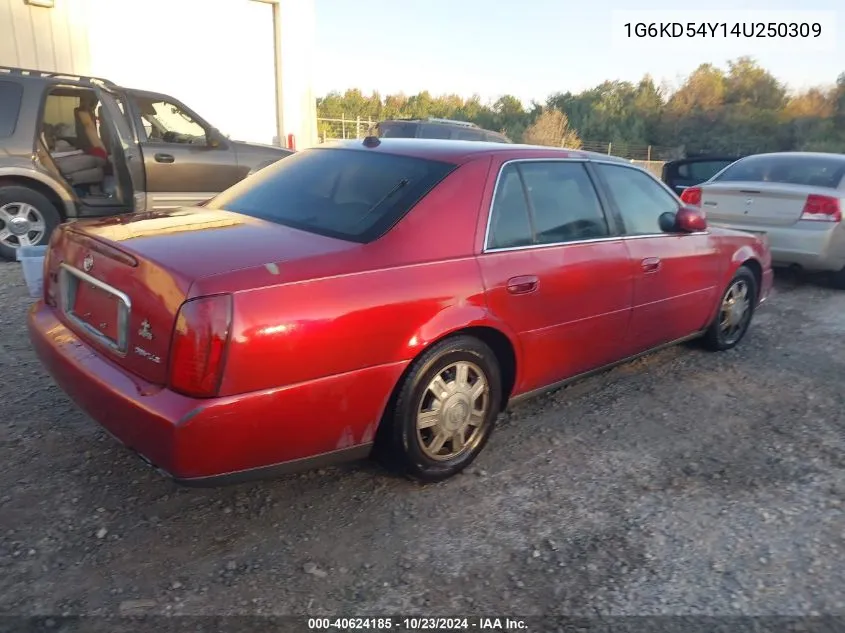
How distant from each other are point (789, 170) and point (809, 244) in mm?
1132

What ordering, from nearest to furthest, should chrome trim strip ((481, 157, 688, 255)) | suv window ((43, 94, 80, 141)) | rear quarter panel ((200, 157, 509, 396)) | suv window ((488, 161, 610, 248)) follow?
1. rear quarter panel ((200, 157, 509, 396))
2. chrome trim strip ((481, 157, 688, 255))
3. suv window ((488, 161, 610, 248))
4. suv window ((43, 94, 80, 141))

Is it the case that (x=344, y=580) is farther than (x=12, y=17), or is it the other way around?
(x=12, y=17)

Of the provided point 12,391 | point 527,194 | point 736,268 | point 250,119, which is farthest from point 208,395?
point 250,119

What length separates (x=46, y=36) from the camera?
32.4 ft

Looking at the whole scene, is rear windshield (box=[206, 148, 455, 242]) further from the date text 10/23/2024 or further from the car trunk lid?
the car trunk lid

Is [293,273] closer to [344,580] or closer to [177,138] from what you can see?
[344,580]

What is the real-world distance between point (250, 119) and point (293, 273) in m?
10.8

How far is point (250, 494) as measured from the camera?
2832 millimetres

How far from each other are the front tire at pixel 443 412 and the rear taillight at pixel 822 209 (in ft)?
16.5

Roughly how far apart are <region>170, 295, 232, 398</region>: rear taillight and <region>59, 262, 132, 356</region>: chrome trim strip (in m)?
0.33

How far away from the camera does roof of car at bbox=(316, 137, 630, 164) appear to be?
10.5 feet

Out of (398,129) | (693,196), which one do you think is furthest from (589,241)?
(398,129)

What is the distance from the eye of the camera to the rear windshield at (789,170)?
6.89 m

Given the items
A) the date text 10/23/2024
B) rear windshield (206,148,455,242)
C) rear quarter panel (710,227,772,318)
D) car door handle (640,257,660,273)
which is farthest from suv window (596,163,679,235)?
the date text 10/23/2024
